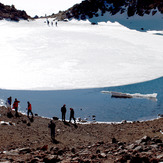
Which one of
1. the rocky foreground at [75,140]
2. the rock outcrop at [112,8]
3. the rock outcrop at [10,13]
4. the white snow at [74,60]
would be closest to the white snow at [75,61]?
the white snow at [74,60]

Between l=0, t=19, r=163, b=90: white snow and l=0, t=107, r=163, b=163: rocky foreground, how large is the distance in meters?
6.08

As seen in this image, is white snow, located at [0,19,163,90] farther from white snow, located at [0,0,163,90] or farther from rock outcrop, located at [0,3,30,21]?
rock outcrop, located at [0,3,30,21]

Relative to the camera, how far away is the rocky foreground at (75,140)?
783 cm

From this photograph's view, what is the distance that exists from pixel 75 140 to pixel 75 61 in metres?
15.3

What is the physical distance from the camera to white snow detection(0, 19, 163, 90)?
21000mm

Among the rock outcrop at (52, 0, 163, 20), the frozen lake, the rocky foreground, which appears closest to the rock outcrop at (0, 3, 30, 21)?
the rock outcrop at (52, 0, 163, 20)

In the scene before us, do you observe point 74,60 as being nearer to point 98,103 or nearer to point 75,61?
point 75,61

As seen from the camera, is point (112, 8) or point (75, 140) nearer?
point (75, 140)

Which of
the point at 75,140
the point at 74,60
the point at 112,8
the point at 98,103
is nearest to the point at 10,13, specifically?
the point at 112,8

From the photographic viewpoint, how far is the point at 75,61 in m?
26.2

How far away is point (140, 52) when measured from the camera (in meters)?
30.6

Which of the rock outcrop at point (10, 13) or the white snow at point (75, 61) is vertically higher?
the rock outcrop at point (10, 13)

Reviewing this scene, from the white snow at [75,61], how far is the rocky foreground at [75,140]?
6.08m

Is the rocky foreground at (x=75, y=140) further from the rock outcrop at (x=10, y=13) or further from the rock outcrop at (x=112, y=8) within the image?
the rock outcrop at (x=112, y=8)
